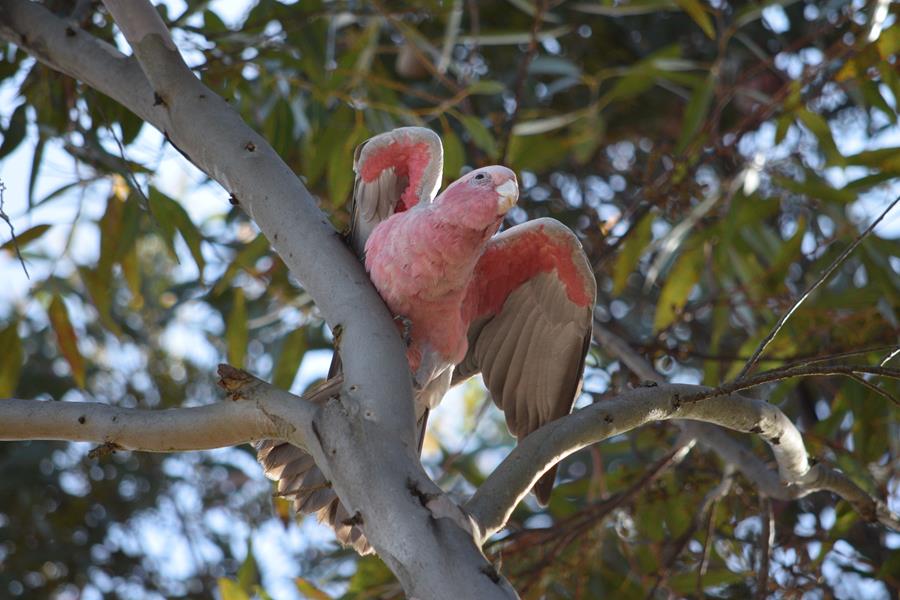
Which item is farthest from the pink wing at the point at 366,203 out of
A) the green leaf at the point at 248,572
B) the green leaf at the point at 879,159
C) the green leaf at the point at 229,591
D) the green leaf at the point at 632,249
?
the green leaf at the point at 879,159

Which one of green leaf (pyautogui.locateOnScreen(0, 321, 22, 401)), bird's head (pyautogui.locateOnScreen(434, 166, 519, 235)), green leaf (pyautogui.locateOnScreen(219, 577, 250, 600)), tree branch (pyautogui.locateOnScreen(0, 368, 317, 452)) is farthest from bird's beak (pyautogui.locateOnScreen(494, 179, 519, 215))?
green leaf (pyautogui.locateOnScreen(0, 321, 22, 401))

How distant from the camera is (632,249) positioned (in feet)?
8.34

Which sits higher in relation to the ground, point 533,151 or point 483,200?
point 533,151

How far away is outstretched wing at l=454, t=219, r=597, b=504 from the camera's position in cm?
190

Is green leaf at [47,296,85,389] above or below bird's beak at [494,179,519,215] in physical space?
above

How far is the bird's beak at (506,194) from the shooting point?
1.66 meters

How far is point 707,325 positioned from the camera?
332 centimetres

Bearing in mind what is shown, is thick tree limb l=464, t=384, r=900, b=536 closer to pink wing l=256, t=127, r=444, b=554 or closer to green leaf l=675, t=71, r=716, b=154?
pink wing l=256, t=127, r=444, b=554

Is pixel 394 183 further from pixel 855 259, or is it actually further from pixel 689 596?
pixel 855 259

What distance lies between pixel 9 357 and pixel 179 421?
3.78 feet

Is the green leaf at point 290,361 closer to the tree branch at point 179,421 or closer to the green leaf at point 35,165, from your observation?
the green leaf at point 35,165

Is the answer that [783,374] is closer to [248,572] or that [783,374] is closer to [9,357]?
[248,572]

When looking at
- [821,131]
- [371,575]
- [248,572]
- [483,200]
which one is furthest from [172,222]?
[821,131]

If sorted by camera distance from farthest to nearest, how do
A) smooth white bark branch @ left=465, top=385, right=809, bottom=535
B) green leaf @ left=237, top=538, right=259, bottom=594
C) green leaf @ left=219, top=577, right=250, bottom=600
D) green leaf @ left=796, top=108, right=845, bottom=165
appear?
green leaf @ left=796, top=108, right=845, bottom=165 → green leaf @ left=237, top=538, right=259, bottom=594 → green leaf @ left=219, top=577, right=250, bottom=600 → smooth white bark branch @ left=465, top=385, right=809, bottom=535
